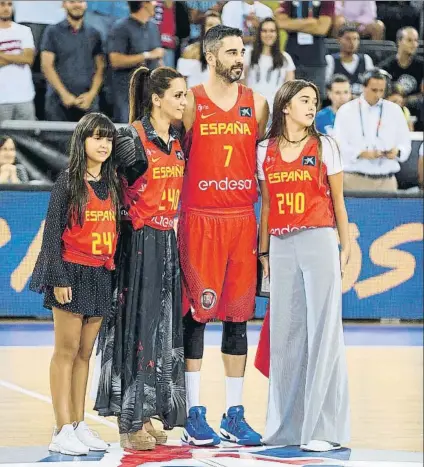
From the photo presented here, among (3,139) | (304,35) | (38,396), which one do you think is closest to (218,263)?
(38,396)

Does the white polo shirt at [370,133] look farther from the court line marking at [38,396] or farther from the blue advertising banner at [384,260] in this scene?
the court line marking at [38,396]

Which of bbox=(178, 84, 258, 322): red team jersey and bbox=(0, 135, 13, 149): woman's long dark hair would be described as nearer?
bbox=(178, 84, 258, 322): red team jersey

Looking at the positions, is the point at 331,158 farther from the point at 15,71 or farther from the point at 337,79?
the point at 15,71

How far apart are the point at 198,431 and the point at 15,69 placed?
18.2 ft

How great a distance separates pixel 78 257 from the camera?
18.1ft

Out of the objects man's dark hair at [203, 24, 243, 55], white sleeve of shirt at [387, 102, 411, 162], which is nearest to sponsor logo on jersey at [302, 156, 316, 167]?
man's dark hair at [203, 24, 243, 55]

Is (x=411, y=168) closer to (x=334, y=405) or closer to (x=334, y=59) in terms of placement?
(x=334, y=59)

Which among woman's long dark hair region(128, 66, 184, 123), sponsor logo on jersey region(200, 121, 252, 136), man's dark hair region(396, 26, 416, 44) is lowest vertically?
sponsor logo on jersey region(200, 121, 252, 136)

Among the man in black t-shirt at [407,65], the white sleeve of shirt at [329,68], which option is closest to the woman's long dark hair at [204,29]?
the white sleeve of shirt at [329,68]

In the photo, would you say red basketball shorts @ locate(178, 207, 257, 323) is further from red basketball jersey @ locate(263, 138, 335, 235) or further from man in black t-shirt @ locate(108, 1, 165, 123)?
man in black t-shirt @ locate(108, 1, 165, 123)

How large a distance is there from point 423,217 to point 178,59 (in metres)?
2.81

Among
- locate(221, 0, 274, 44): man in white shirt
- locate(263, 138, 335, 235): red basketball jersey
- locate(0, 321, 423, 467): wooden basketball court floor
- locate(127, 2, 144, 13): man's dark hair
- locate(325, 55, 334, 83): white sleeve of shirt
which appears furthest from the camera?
locate(325, 55, 334, 83): white sleeve of shirt

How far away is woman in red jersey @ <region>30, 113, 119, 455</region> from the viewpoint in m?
5.46

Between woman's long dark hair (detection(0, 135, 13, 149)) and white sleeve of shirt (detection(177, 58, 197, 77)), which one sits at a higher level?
white sleeve of shirt (detection(177, 58, 197, 77))
